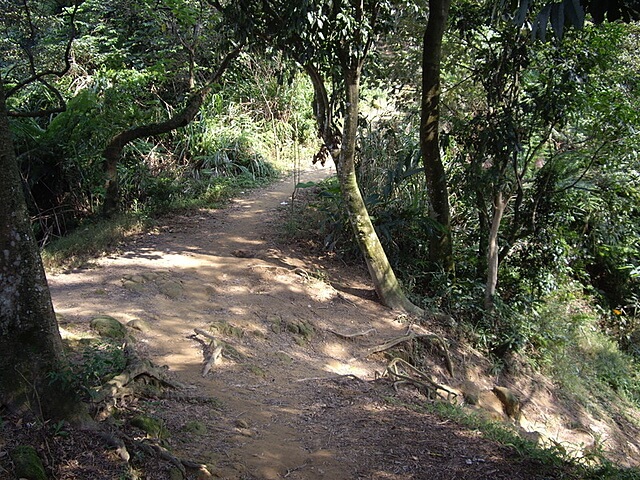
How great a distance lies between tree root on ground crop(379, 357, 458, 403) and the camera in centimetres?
645

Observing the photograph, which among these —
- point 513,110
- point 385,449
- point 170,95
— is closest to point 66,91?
point 170,95

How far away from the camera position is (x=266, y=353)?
21.4ft

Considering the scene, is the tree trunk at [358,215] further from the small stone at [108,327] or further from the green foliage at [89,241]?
the green foliage at [89,241]

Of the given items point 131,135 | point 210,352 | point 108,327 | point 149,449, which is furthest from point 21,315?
point 131,135

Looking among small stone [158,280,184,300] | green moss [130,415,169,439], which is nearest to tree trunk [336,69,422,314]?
small stone [158,280,184,300]

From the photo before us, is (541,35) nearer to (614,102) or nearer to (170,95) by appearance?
(614,102)

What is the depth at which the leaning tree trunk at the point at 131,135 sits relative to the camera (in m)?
9.99

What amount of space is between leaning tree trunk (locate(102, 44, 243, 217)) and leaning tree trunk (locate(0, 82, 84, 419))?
6.90 metres

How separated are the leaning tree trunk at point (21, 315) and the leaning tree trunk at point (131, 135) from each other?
6904mm

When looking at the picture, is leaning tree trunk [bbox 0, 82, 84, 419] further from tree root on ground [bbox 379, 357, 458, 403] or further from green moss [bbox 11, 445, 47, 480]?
tree root on ground [bbox 379, 357, 458, 403]

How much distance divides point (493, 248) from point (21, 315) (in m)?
6.83

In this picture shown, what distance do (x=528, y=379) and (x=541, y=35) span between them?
699 cm

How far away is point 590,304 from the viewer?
11516 mm

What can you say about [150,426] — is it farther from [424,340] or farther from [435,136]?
[435,136]
